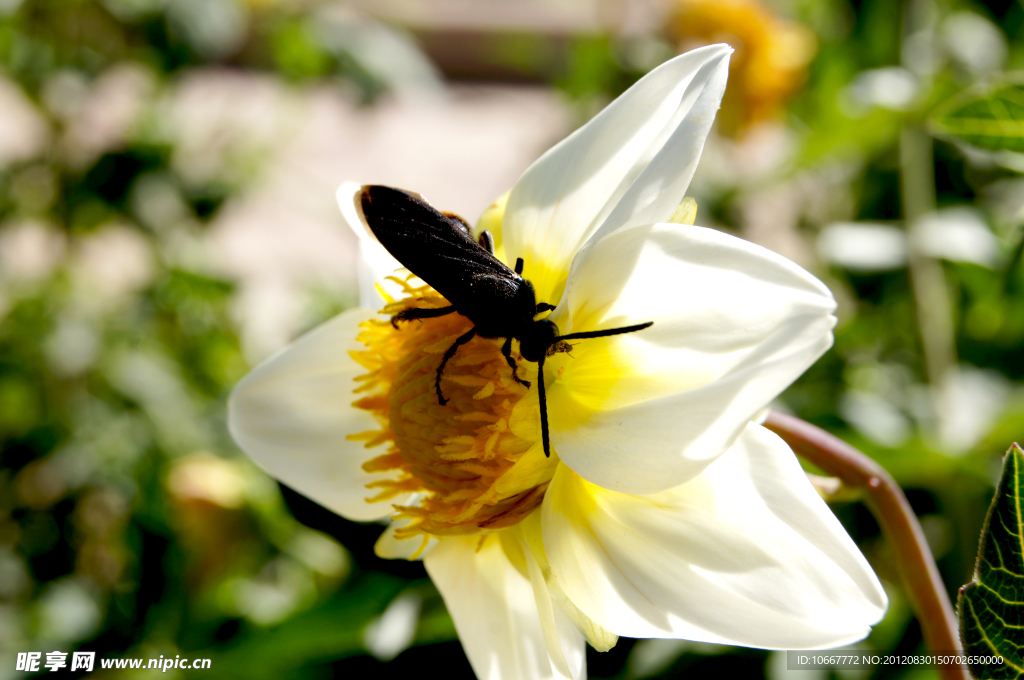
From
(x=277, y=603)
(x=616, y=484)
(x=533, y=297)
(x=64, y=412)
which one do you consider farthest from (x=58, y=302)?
(x=616, y=484)

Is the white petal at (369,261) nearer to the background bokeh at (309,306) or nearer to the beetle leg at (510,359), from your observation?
the beetle leg at (510,359)

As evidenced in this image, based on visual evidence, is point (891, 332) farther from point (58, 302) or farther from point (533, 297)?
point (58, 302)

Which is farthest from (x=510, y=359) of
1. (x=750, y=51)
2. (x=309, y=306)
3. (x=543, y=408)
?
(x=750, y=51)

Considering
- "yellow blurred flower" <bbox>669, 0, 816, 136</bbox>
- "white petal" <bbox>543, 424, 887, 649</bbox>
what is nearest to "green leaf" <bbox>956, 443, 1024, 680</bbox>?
"white petal" <bbox>543, 424, 887, 649</bbox>

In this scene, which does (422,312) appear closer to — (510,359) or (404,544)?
(510,359)

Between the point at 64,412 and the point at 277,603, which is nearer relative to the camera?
the point at 277,603


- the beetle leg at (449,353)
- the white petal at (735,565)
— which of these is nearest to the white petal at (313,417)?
the beetle leg at (449,353)
